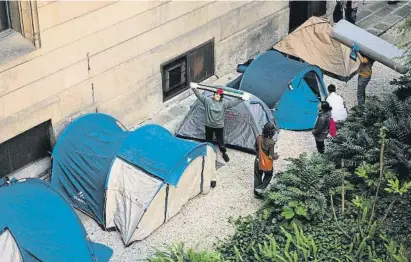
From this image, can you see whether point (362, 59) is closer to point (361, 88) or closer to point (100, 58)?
point (361, 88)

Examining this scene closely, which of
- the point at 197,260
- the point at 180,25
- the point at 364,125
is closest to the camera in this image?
the point at 197,260

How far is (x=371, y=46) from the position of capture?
18312 mm

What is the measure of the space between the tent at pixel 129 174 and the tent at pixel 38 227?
1072 mm

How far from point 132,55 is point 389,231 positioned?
646 cm

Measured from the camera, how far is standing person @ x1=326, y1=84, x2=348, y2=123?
17.1 m

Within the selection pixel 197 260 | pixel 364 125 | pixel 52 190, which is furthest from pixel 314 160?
pixel 52 190

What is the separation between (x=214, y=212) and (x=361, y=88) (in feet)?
16.2

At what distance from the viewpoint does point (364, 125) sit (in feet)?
55.1

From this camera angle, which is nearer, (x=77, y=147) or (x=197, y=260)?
(x=197, y=260)

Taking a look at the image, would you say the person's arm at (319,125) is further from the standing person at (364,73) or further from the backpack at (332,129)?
the standing person at (364,73)

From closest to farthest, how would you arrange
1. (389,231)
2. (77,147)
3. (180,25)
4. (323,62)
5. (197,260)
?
(197,260)
(389,231)
(77,147)
(180,25)
(323,62)

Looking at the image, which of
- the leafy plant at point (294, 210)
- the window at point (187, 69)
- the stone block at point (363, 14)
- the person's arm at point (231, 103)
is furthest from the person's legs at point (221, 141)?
the stone block at point (363, 14)

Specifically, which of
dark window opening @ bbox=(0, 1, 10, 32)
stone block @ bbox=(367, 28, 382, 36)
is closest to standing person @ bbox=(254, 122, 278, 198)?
dark window opening @ bbox=(0, 1, 10, 32)

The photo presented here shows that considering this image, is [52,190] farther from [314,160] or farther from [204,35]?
[204,35]
